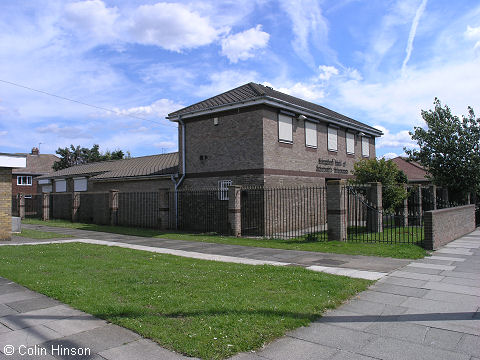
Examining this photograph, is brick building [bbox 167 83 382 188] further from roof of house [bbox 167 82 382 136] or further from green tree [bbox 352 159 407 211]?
green tree [bbox 352 159 407 211]

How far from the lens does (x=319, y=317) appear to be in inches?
209

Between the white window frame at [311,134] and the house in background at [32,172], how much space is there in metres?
33.1

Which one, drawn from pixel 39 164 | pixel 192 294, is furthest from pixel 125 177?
pixel 39 164

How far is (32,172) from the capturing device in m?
46.0

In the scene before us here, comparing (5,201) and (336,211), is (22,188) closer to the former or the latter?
(5,201)

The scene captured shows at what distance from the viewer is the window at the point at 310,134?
19.1 meters

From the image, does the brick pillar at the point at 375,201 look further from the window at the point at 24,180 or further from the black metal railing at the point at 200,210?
the window at the point at 24,180

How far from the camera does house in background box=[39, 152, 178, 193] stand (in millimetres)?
21469

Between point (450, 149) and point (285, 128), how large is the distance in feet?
31.3

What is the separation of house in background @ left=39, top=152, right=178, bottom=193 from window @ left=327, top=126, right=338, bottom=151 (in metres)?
8.66

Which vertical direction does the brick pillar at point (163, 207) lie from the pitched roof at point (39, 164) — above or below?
below

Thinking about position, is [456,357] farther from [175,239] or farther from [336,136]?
[336,136]

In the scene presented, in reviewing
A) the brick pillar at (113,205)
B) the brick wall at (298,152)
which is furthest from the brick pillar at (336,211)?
the brick pillar at (113,205)

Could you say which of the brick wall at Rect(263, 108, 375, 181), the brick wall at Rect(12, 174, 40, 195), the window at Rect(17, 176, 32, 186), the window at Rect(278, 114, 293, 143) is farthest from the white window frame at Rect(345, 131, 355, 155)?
the window at Rect(17, 176, 32, 186)
